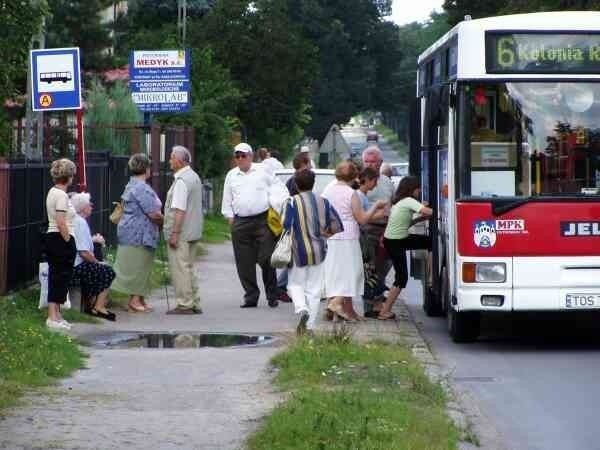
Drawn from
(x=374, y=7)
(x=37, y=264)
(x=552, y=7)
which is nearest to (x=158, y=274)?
(x=37, y=264)

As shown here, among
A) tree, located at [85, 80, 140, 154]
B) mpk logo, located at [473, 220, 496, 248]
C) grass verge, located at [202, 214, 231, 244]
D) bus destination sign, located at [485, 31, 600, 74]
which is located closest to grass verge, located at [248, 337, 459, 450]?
mpk logo, located at [473, 220, 496, 248]

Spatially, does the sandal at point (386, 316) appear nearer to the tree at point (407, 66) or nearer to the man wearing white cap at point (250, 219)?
the man wearing white cap at point (250, 219)

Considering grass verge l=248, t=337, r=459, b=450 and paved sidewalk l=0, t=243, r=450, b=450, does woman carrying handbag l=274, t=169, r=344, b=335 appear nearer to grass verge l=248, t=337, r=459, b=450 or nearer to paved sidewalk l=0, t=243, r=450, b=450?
paved sidewalk l=0, t=243, r=450, b=450

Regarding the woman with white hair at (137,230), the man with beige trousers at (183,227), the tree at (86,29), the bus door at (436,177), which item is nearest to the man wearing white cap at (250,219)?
the man with beige trousers at (183,227)

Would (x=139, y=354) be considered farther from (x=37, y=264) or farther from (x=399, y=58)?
(x=399, y=58)

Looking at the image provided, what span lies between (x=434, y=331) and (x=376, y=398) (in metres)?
6.53

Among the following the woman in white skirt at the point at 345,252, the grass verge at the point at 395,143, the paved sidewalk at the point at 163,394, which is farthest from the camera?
the grass verge at the point at 395,143

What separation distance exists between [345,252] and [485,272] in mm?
2220

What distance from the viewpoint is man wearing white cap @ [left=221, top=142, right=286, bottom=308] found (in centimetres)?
1872

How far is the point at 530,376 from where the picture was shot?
43.9 ft

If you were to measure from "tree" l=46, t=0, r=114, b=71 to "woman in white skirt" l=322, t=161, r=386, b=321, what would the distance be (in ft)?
160

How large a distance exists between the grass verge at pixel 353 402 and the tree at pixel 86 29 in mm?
52908

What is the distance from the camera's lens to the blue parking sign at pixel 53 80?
1784 cm

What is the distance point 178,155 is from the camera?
17906 millimetres
